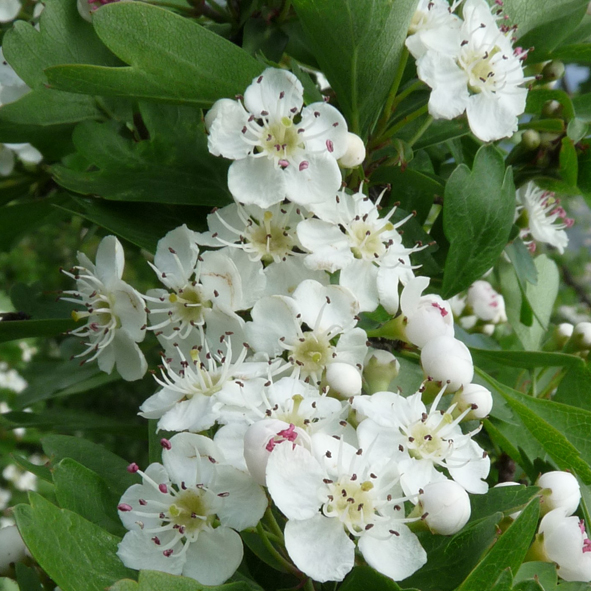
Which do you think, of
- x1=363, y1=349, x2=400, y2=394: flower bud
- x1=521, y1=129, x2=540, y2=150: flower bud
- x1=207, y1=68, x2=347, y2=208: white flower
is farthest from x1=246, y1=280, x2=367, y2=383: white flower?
x1=521, y1=129, x2=540, y2=150: flower bud

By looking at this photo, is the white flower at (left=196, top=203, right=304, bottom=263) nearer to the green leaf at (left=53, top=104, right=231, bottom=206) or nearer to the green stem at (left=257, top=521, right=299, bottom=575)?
the green leaf at (left=53, top=104, right=231, bottom=206)

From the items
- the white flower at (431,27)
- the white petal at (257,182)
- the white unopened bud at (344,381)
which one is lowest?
the white unopened bud at (344,381)

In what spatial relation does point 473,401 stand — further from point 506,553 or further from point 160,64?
point 160,64

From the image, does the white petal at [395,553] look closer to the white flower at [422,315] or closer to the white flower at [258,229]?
the white flower at [422,315]

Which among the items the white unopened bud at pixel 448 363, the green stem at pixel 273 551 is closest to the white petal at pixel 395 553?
the green stem at pixel 273 551

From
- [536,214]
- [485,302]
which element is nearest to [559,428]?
[536,214]

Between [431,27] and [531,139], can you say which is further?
[531,139]
